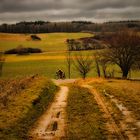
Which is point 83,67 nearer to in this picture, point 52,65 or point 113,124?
point 52,65

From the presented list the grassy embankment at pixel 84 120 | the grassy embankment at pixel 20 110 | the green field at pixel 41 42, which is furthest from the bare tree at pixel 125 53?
the green field at pixel 41 42

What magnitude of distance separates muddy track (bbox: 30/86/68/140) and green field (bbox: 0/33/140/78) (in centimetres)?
4693

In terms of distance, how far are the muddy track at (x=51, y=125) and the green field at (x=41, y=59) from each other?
46932mm

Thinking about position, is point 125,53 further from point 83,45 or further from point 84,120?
point 83,45

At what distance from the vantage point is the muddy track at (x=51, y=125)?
18.4m

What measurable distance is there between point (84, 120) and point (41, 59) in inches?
4218

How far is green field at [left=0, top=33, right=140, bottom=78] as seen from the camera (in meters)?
104

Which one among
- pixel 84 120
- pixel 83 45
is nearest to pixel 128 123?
pixel 84 120

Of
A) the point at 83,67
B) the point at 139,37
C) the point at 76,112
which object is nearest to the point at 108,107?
the point at 76,112

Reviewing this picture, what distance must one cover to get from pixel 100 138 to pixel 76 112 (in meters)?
7.37

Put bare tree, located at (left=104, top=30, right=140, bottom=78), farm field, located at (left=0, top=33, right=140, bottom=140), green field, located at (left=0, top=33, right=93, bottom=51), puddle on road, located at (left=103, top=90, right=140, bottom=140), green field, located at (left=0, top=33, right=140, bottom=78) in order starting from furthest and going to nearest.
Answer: green field, located at (left=0, top=33, right=93, bottom=51) → green field, located at (left=0, top=33, right=140, bottom=78) → bare tree, located at (left=104, top=30, right=140, bottom=78) → farm field, located at (left=0, top=33, right=140, bottom=140) → puddle on road, located at (left=103, top=90, right=140, bottom=140)

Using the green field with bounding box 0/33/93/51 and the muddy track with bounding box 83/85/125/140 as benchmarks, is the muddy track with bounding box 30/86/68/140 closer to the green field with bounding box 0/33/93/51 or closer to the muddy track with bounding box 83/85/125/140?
the muddy track with bounding box 83/85/125/140

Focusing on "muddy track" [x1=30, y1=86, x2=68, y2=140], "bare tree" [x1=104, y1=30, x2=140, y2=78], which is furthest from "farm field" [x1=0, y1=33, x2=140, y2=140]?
"bare tree" [x1=104, y1=30, x2=140, y2=78]

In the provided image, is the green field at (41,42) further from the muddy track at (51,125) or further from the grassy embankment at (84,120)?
the muddy track at (51,125)
